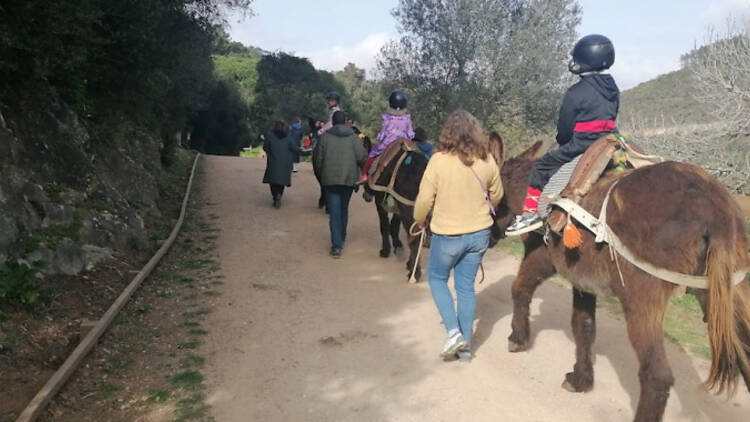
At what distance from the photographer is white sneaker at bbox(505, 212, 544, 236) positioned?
4848mm

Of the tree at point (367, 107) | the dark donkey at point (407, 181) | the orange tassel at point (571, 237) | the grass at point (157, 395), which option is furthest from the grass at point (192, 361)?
the tree at point (367, 107)

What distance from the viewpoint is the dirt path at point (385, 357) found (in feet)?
14.6

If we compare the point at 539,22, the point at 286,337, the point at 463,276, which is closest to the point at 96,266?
the point at 286,337

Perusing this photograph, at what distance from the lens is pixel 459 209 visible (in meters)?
4.98

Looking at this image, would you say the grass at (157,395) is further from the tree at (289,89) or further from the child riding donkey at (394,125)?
the tree at (289,89)

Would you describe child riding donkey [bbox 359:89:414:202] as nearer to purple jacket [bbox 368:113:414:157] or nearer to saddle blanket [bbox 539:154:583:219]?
purple jacket [bbox 368:113:414:157]

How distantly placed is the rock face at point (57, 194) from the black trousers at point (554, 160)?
16.6ft

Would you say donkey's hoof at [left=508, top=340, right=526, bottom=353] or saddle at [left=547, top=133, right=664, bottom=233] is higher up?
saddle at [left=547, top=133, right=664, bottom=233]

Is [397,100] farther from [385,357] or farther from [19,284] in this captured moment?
[19,284]

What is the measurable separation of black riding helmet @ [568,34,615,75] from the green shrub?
5.31 metres

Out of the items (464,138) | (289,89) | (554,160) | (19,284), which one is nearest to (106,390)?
(19,284)

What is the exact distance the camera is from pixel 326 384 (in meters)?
4.82

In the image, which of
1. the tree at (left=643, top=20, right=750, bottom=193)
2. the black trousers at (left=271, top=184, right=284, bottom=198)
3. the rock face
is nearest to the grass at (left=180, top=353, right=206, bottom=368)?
the rock face

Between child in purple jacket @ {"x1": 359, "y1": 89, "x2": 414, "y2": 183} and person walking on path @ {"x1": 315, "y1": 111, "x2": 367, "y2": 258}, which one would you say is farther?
person walking on path @ {"x1": 315, "y1": 111, "x2": 367, "y2": 258}
